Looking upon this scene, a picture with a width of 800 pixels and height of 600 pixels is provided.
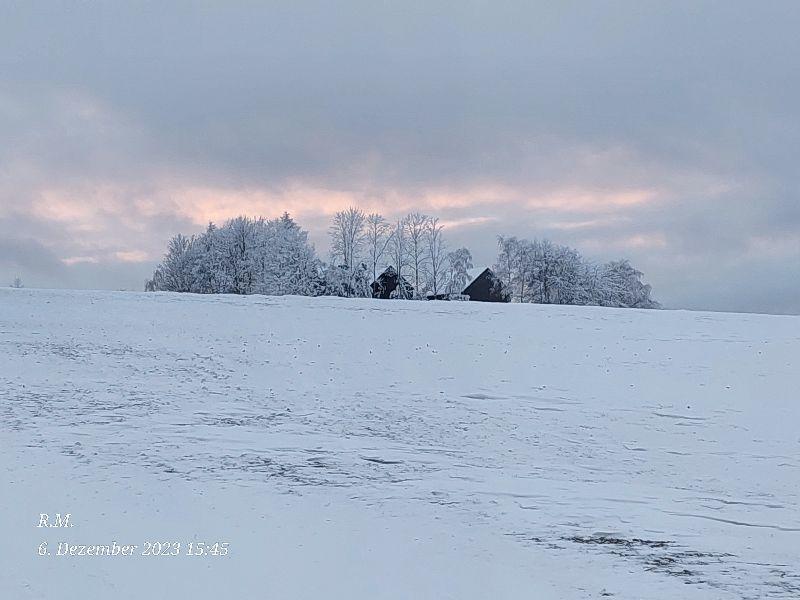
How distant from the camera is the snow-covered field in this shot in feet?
23.4

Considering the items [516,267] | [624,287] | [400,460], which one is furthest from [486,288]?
[400,460]

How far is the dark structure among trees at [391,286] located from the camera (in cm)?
6288

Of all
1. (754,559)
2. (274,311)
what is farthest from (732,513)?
(274,311)

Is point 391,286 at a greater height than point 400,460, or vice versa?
point 391,286

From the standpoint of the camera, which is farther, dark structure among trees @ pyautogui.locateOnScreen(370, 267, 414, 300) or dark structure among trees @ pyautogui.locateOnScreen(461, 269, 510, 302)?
dark structure among trees @ pyautogui.locateOnScreen(461, 269, 510, 302)

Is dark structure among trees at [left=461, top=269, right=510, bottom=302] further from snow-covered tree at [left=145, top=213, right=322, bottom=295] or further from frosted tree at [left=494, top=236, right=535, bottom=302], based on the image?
snow-covered tree at [left=145, top=213, right=322, bottom=295]

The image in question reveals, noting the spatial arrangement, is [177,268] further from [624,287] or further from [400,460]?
[400,460]

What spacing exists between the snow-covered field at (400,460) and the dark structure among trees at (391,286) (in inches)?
1600

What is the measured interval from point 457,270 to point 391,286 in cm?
596

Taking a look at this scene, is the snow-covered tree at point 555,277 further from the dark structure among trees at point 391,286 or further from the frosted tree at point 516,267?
the dark structure among trees at point 391,286

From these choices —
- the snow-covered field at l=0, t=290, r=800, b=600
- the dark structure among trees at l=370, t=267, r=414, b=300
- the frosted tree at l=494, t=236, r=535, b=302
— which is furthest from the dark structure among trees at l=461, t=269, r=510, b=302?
the snow-covered field at l=0, t=290, r=800, b=600

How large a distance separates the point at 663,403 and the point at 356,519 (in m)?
A: 9.05

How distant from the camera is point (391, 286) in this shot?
2539 inches

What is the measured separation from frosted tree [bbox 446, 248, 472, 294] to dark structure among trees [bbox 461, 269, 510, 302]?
4.44 m
